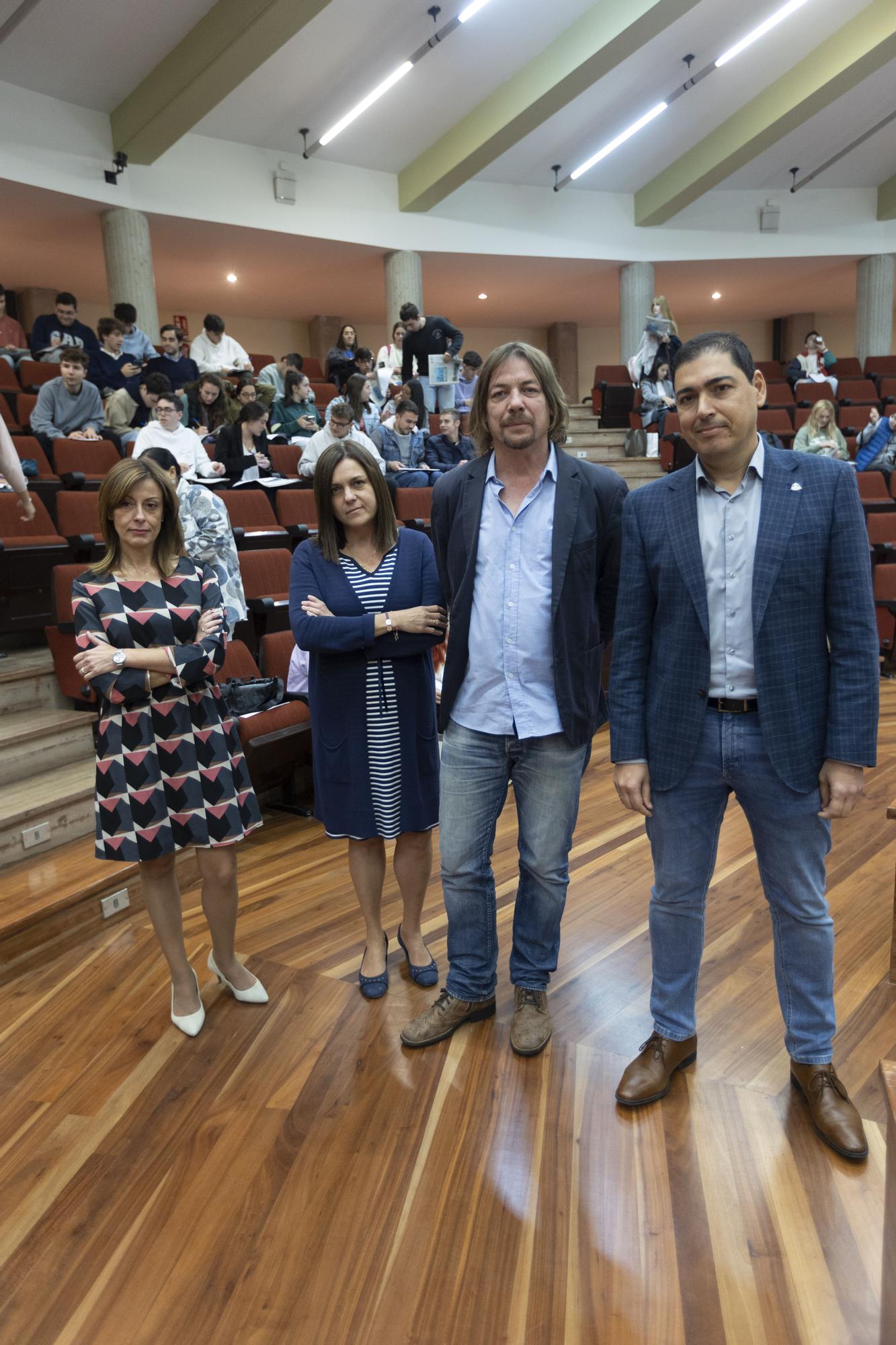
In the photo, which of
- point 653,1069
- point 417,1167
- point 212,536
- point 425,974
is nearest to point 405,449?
point 212,536

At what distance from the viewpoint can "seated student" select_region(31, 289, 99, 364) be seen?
514 cm

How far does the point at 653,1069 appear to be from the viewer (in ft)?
4.51

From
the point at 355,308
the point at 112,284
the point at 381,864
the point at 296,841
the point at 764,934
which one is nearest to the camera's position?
the point at 381,864

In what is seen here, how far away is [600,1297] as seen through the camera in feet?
3.40

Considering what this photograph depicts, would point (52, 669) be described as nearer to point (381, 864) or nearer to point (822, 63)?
point (381, 864)

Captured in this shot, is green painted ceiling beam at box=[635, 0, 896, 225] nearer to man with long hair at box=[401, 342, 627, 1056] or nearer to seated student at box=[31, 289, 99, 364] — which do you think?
seated student at box=[31, 289, 99, 364]

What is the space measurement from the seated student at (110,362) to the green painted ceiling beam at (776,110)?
5.25 meters

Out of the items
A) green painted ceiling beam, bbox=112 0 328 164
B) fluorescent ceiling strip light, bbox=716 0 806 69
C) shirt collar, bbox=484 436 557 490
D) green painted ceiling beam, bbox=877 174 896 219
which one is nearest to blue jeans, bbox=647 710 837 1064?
shirt collar, bbox=484 436 557 490

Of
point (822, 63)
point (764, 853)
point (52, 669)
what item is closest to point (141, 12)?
point (52, 669)

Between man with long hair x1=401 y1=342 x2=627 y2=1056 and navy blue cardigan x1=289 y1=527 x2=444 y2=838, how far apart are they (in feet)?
0.43

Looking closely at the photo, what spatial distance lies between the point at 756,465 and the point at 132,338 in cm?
496

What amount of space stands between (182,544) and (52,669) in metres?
1.46

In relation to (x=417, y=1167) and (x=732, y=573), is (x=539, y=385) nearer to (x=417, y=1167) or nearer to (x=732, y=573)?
(x=732, y=573)

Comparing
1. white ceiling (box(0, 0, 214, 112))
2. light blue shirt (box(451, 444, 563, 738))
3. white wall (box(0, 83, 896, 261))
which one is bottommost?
light blue shirt (box(451, 444, 563, 738))
